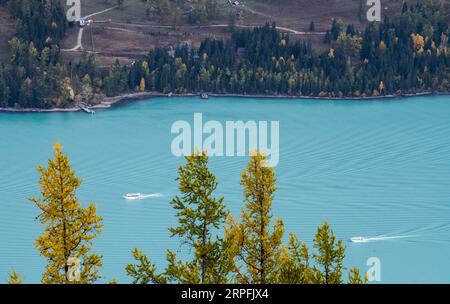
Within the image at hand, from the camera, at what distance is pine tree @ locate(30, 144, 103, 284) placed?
575 inches

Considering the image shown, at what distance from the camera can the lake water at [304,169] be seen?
33.1m

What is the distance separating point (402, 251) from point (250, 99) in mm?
25305

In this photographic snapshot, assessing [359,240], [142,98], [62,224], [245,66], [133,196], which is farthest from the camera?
[245,66]

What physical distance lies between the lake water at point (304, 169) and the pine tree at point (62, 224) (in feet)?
48.2

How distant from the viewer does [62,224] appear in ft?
48.5

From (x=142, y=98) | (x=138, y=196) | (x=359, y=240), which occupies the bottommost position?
(x=359, y=240)

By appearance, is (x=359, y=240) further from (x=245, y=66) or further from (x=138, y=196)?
(x=245, y=66)

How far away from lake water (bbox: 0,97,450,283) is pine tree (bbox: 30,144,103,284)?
48.2 feet

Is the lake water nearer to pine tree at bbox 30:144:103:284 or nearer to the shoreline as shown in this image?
the shoreline

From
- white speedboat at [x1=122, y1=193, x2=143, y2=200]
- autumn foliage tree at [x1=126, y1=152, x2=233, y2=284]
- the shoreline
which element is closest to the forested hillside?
the shoreline

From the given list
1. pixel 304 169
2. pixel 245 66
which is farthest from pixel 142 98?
pixel 304 169

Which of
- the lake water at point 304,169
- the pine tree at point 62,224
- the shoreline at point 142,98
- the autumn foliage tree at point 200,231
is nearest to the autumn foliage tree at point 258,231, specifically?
the autumn foliage tree at point 200,231

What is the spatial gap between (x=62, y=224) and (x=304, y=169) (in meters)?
26.5

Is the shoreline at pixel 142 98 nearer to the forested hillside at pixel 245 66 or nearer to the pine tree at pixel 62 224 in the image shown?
the forested hillside at pixel 245 66
